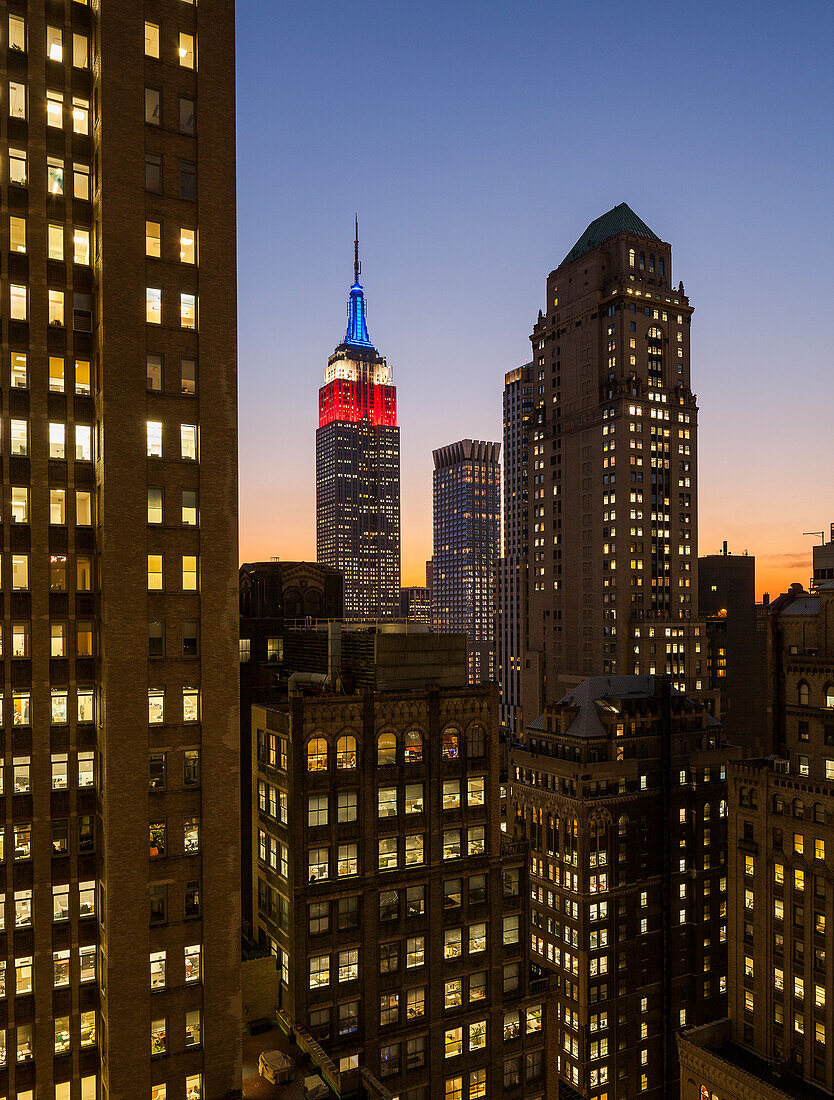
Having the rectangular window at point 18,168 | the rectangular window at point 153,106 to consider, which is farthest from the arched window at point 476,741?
the rectangular window at point 18,168

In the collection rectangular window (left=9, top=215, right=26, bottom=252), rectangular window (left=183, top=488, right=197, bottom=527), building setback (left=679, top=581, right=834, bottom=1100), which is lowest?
building setback (left=679, top=581, right=834, bottom=1100)

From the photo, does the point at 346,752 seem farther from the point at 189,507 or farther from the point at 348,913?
the point at 189,507

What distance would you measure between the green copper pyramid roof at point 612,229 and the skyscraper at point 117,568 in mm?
129554

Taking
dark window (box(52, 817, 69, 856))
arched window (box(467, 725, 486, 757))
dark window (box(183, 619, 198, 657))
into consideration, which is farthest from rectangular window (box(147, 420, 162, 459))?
arched window (box(467, 725, 486, 757))

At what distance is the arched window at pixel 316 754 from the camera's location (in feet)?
204

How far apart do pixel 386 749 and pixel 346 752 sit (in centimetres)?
353

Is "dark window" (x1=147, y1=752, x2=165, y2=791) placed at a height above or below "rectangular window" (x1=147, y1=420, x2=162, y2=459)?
below

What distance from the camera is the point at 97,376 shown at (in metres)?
52.8

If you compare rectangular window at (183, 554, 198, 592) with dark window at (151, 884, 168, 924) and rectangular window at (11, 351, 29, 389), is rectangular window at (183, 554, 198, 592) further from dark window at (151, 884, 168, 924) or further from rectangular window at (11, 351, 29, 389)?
dark window at (151, 884, 168, 924)

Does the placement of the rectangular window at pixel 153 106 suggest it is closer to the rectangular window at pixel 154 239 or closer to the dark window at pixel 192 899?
the rectangular window at pixel 154 239

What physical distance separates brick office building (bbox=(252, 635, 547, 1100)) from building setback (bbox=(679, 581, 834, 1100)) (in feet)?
109

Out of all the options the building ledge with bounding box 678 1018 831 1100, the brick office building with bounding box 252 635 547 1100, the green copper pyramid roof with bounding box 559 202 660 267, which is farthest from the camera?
the green copper pyramid roof with bounding box 559 202 660 267

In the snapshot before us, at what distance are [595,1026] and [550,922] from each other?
1306 centimetres

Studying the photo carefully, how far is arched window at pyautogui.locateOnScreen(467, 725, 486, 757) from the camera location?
68.3 m
